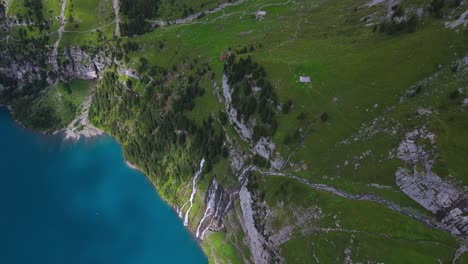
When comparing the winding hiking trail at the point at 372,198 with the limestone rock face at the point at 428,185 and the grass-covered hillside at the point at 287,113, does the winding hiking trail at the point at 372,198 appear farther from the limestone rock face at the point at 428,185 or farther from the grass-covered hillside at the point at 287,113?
the limestone rock face at the point at 428,185

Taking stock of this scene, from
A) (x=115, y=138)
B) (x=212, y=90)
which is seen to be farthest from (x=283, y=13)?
(x=115, y=138)

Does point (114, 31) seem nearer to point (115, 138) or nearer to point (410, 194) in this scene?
point (115, 138)

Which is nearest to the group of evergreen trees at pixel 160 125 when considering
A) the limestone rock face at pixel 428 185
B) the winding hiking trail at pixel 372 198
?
the winding hiking trail at pixel 372 198

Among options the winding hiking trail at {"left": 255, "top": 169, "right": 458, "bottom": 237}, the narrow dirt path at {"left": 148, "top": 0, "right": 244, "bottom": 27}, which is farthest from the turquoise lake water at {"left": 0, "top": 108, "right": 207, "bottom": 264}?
the narrow dirt path at {"left": 148, "top": 0, "right": 244, "bottom": 27}

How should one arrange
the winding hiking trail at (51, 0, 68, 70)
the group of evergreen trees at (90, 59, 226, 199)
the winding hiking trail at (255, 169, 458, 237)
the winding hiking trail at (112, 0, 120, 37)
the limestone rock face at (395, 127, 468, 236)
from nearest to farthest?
the limestone rock face at (395, 127, 468, 236) → the winding hiking trail at (255, 169, 458, 237) → the group of evergreen trees at (90, 59, 226, 199) → the winding hiking trail at (112, 0, 120, 37) → the winding hiking trail at (51, 0, 68, 70)

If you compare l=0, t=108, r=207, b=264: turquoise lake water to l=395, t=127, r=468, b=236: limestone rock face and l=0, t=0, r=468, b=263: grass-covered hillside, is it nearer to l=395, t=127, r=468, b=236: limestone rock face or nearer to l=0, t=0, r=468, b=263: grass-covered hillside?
l=0, t=0, r=468, b=263: grass-covered hillside

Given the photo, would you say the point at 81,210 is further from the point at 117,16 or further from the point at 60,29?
the point at 60,29
